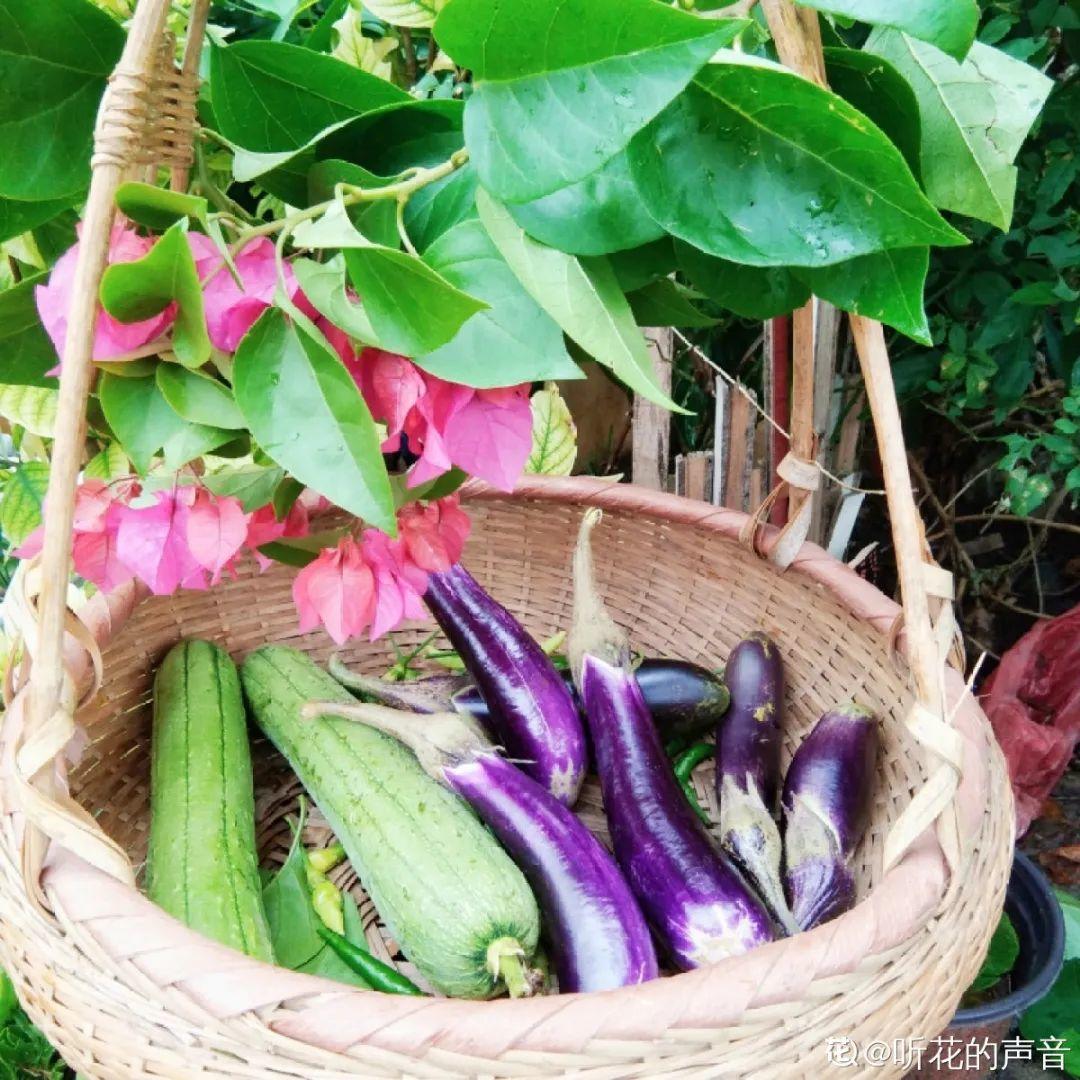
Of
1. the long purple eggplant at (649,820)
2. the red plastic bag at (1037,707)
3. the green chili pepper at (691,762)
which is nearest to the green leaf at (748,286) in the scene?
the long purple eggplant at (649,820)

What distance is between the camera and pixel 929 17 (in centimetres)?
33

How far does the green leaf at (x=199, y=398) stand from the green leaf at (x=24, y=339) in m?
0.09

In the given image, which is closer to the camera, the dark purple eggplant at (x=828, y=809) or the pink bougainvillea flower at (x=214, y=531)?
the pink bougainvillea flower at (x=214, y=531)

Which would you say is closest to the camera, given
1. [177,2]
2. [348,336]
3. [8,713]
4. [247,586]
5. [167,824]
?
[348,336]

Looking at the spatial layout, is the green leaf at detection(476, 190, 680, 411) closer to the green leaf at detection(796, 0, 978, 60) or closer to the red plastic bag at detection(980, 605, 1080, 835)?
the green leaf at detection(796, 0, 978, 60)

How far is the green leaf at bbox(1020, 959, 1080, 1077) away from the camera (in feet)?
3.22

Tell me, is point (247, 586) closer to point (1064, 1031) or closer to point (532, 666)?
point (532, 666)

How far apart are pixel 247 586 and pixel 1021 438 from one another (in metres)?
0.84

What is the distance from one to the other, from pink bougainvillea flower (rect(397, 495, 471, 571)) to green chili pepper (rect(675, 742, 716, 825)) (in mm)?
395

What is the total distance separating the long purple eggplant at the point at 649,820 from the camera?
2.00 feet

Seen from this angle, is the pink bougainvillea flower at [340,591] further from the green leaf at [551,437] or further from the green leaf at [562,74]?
the green leaf at [551,437]

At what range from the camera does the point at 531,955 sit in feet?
2.08

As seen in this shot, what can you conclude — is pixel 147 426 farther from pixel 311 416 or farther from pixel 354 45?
pixel 354 45

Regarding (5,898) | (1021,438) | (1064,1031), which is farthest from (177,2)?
(1064,1031)
